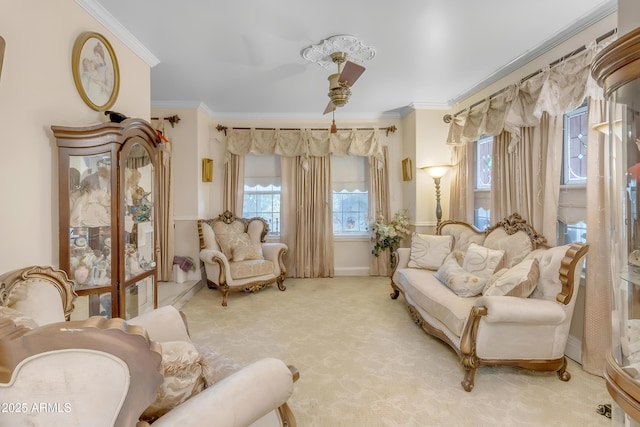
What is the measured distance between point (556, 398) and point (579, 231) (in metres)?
1.38

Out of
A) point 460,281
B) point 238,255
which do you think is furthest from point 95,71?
point 460,281

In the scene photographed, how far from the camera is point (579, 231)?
260 centimetres

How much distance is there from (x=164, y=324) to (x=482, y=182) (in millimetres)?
3740

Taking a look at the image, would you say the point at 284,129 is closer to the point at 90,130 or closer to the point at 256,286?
the point at 256,286

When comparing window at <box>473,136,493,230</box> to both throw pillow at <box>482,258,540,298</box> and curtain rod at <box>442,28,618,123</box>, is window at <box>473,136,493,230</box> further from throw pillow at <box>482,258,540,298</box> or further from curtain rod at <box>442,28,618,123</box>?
throw pillow at <box>482,258,540,298</box>

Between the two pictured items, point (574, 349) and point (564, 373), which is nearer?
point (564, 373)

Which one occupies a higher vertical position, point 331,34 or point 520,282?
point 331,34

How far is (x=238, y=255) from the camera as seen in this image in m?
4.23

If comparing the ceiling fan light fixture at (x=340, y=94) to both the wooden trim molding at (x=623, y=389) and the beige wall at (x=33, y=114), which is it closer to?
the beige wall at (x=33, y=114)

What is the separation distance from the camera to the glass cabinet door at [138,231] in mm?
2184

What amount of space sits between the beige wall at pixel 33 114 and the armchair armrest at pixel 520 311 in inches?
110

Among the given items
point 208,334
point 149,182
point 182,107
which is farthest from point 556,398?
point 182,107

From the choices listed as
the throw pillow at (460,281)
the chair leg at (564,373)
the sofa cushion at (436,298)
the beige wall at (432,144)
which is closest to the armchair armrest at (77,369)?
the sofa cushion at (436,298)

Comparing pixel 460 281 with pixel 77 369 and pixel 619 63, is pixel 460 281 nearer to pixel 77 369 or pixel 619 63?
pixel 619 63
